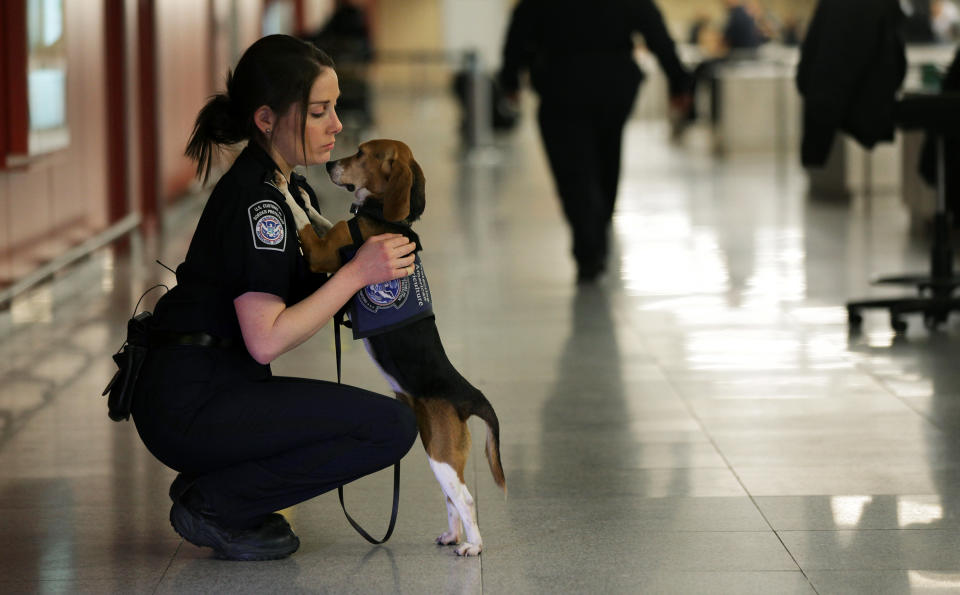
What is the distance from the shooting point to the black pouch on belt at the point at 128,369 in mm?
3061

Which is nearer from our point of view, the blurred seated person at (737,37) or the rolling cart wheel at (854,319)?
the rolling cart wheel at (854,319)

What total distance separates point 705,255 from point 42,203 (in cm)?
376

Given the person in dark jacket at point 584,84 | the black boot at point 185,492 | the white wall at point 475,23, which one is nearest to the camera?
the black boot at point 185,492

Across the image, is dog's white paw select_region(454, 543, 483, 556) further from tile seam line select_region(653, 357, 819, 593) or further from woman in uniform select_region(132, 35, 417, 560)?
tile seam line select_region(653, 357, 819, 593)

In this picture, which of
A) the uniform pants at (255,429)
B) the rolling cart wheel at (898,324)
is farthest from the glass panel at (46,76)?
the uniform pants at (255,429)

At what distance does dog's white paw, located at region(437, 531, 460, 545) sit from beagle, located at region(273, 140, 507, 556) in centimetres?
17

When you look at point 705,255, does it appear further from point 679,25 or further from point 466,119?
point 679,25

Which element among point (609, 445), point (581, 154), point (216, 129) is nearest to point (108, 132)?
point (581, 154)

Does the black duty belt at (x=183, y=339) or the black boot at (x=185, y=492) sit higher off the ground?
the black duty belt at (x=183, y=339)

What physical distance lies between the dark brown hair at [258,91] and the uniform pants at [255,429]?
443mm

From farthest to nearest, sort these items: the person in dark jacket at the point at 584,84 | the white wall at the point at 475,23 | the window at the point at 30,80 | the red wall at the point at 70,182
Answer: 1. the white wall at the point at 475,23
2. the person in dark jacket at the point at 584,84
3. the red wall at the point at 70,182
4. the window at the point at 30,80

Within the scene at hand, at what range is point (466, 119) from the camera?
56.6ft

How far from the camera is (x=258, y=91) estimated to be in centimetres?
306

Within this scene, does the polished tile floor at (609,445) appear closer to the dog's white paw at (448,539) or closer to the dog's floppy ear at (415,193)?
the dog's white paw at (448,539)
